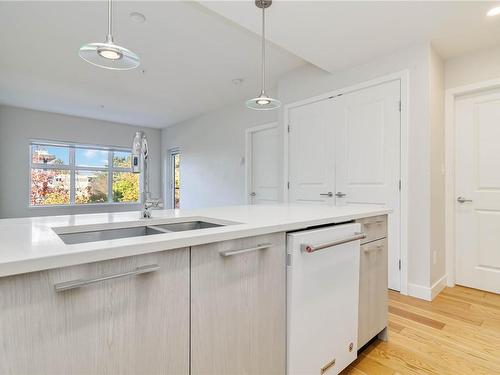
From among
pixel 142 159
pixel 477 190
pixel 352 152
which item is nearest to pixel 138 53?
pixel 142 159

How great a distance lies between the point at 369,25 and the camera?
7.52 ft

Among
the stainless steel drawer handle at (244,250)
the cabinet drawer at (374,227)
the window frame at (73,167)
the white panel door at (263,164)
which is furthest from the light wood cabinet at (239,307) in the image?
the window frame at (73,167)

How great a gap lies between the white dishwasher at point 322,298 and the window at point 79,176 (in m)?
5.54

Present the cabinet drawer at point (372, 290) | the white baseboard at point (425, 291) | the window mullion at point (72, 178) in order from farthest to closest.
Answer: the window mullion at point (72, 178), the white baseboard at point (425, 291), the cabinet drawer at point (372, 290)

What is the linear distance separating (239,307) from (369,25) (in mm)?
2454

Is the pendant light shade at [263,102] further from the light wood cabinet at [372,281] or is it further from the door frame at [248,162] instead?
the door frame at [248,162]

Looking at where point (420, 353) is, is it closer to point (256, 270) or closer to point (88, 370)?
point (256, 270)

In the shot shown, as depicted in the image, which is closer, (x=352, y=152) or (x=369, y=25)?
(x=369, y=25)

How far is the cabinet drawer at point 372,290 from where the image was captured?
152 centimetres

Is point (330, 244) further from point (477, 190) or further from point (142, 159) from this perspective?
point (477, 190)

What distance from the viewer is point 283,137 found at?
12.1 ft

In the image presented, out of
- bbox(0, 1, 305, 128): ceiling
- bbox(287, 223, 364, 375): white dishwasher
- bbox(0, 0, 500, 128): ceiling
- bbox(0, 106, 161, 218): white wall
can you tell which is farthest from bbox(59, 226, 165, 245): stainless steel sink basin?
bbox(0, 106, 161, 218): white wall

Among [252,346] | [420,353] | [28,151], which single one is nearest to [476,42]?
[420,353]

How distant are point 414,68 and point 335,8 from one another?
1056 mm
